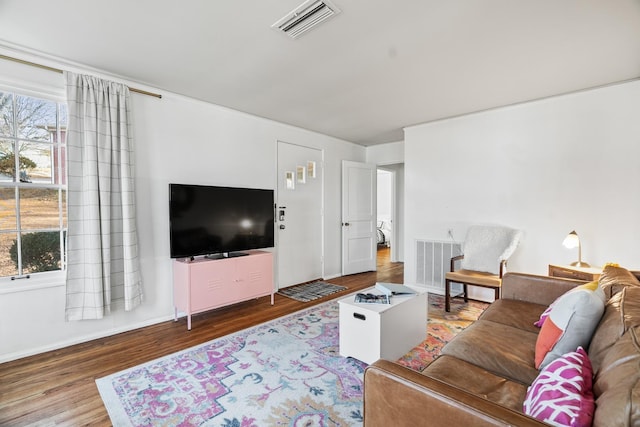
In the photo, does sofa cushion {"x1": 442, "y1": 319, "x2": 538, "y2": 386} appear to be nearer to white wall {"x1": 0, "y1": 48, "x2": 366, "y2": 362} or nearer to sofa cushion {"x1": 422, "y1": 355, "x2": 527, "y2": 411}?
sofa cushion {"x1": 422, "y1": 355, "x2": 527, "y2": 411}

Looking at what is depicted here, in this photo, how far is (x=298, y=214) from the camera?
4.60 m

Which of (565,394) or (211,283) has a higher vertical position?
(565,394)

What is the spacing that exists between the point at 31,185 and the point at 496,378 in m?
3.59

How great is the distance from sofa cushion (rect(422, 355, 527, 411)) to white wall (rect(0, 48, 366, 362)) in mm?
2819

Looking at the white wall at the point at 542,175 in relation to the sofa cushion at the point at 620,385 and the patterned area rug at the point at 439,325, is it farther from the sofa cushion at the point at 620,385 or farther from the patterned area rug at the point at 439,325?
the sofa cushion at the point at 620,385

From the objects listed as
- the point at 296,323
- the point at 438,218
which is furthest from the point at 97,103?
the point at 438,218

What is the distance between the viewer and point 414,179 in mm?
4414

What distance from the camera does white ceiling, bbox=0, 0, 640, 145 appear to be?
1882 millimetres

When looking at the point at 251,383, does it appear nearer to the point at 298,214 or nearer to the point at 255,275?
the point at 255,275

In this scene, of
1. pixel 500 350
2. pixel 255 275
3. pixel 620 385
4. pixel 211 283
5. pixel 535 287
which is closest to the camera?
pixel 620 385

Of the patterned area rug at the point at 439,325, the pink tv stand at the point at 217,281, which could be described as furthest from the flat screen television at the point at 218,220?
the patterned area rug at the point at 439,325

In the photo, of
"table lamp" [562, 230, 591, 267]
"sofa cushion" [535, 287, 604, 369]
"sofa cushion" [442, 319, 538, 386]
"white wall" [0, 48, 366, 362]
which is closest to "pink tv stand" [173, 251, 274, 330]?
"white wall" [0, 48, 366, 362]

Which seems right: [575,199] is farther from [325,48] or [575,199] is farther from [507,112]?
[325,48]

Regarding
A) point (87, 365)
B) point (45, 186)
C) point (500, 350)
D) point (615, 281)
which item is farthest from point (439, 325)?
point (45, 186)
